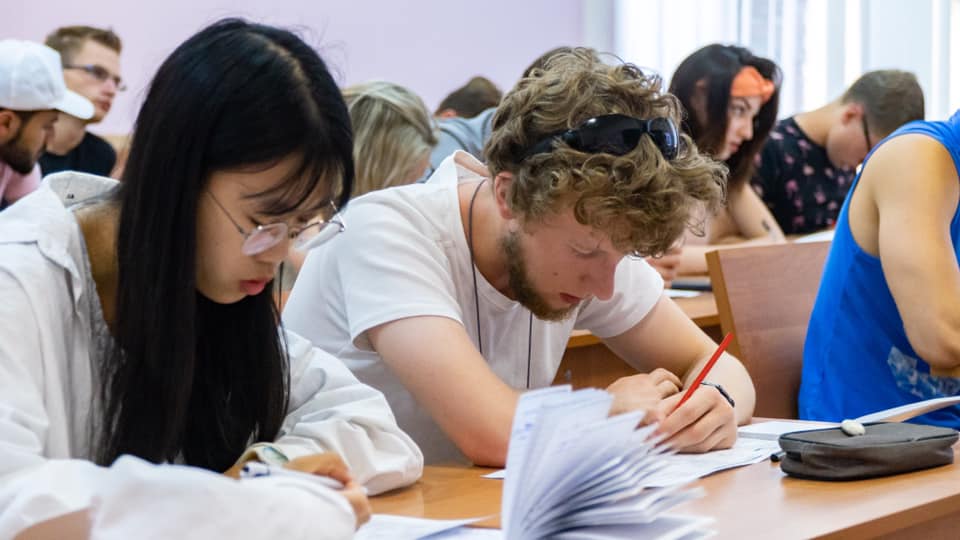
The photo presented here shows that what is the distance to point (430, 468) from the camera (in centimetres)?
151

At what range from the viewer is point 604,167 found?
4.87 feet

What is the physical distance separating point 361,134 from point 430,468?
1.75m

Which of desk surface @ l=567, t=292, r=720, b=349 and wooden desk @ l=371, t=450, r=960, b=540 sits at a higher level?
wooden desk @ l=371, t=450, r=960, b=540

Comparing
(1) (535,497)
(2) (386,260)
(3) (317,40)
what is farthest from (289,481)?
(2) (386,260)

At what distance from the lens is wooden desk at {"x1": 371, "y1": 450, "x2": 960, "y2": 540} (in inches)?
46.4

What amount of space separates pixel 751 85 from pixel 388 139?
132 cm

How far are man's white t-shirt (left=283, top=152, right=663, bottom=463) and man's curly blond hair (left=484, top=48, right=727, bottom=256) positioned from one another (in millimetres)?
150

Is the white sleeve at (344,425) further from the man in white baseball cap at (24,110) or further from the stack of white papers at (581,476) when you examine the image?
the man in white baseball cap at (24,110)

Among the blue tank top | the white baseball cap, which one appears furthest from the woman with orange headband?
the white baseball cap

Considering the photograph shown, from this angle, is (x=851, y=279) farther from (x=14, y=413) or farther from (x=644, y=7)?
(x=644, y=7)

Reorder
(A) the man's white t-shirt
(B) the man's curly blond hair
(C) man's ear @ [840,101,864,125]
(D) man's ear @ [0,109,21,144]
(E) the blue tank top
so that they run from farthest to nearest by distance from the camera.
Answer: (C) man's ear @ [840,101,864,125], (D) man's ear @ [0,109,21,144], (E) the blue tank top, (A) the man's white t-shirt, (B) the man's curly blond hair

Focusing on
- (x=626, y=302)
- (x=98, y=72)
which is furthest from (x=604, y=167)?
(x=98, y=72)

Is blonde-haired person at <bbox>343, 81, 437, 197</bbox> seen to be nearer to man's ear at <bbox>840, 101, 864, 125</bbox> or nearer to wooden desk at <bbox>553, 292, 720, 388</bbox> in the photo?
wooden desk at <bbox>553, 292, 720, 388</bbox>

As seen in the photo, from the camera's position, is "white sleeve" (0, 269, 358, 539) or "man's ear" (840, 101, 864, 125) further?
"man's ear" (840, 101, 864, 125)
